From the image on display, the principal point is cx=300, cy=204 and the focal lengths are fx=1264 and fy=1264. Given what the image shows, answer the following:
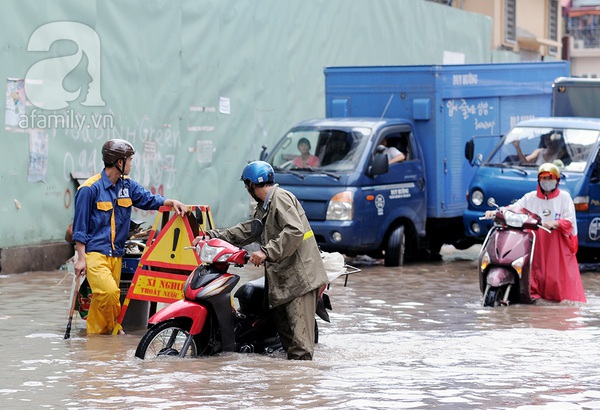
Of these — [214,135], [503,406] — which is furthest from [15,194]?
[503,406]

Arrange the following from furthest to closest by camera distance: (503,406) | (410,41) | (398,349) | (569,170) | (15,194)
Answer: (410,41) < (569,170) < (15,194) < (398,349) < (503,406)

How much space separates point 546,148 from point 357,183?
8.64 ft

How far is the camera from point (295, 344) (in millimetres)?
9203

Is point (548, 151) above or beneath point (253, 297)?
above

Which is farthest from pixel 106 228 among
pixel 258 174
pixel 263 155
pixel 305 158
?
pixel 263 155

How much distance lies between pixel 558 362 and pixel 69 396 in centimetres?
367

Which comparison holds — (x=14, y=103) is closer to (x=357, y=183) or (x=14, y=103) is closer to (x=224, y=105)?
(x=357, y=183)

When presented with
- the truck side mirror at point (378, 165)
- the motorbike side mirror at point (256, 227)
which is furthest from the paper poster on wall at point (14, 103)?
the motorbike side mirror at point (256, 227)

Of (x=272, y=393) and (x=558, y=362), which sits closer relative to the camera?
(x=272, y=393)

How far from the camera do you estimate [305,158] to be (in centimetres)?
1669

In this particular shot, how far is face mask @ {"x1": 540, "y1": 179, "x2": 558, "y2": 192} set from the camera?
12.8 metres

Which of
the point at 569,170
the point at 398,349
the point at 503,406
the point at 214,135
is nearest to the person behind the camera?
the point at 503,406

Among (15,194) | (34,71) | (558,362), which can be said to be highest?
(34,71)

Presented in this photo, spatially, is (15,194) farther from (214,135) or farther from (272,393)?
(272,393)
